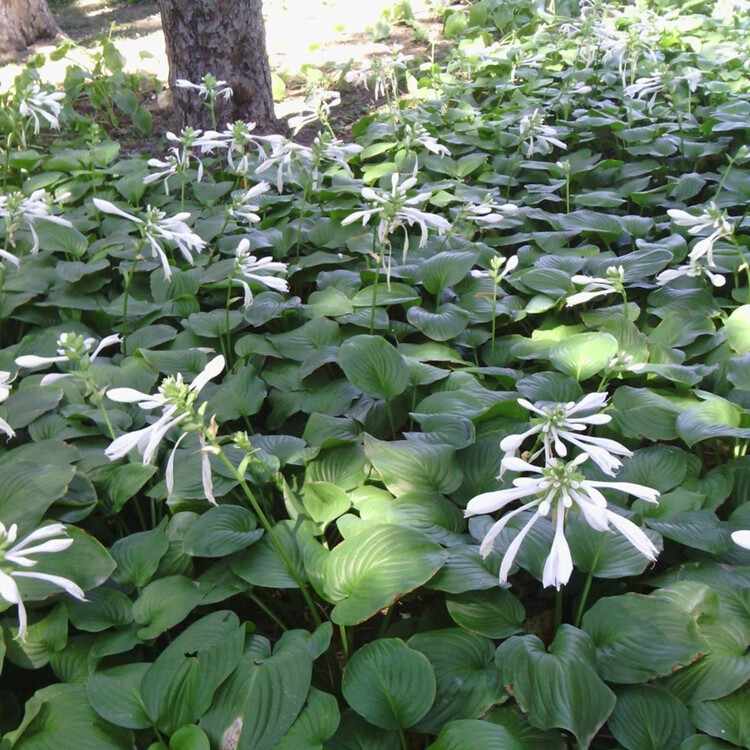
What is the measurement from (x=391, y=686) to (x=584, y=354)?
129 centimetres

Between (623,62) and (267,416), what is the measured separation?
14.6 ft

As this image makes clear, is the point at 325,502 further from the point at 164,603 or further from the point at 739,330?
the point at 739,330

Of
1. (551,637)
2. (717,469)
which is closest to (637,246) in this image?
(717,469)

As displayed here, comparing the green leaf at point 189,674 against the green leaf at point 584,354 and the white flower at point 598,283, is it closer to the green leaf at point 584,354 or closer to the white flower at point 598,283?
the green leaf at point 584,354

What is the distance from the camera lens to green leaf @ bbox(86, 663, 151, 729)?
1581mm

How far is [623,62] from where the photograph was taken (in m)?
5.63

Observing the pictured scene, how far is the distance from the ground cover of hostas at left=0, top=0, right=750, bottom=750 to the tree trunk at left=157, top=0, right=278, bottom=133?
112 cm

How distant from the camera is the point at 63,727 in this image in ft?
5.20

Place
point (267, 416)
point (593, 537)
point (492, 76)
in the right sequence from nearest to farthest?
point (593, 537)
point (267, 416)
point (492, 76)

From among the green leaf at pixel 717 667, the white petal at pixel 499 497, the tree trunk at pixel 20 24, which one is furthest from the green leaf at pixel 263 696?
the tree trunk at pixel 20 24

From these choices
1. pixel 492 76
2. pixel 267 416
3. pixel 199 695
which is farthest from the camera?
pixel 492 76

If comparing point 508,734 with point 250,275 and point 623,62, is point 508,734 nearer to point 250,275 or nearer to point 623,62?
point 250,275

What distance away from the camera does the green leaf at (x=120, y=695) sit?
5.19 feet

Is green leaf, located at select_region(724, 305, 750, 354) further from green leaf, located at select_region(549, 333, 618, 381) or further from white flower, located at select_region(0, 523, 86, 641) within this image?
white flower, located at select_region(0, 523, 86, 641)
